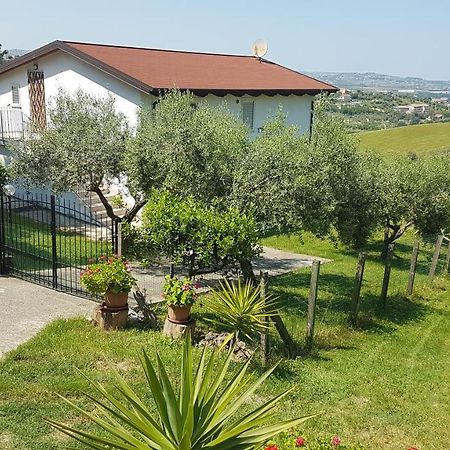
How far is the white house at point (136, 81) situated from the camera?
18.5 metres

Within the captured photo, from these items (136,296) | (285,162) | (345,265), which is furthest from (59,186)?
(345,265)

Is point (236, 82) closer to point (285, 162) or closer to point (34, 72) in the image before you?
point (34, 72)

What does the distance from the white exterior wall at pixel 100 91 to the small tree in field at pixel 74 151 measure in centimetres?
433

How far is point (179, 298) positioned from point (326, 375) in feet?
8.06

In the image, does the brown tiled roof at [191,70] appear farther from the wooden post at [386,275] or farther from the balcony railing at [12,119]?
the wooden post at [386,275]

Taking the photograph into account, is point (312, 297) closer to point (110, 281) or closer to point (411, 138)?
point (110, 281)

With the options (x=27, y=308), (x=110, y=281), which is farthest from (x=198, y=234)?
(x=27, y=308)

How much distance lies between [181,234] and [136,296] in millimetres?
1438

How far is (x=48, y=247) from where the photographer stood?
1500 centimetres

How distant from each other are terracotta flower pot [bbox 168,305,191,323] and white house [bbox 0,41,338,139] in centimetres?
1042

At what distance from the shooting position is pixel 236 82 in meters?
22.2

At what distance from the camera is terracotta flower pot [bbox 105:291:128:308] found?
901 centimetres

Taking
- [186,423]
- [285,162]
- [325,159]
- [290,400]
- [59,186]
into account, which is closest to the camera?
[186,423]

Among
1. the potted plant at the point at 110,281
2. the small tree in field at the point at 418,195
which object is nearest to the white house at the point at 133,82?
the small tree in field at the point at 418,195
